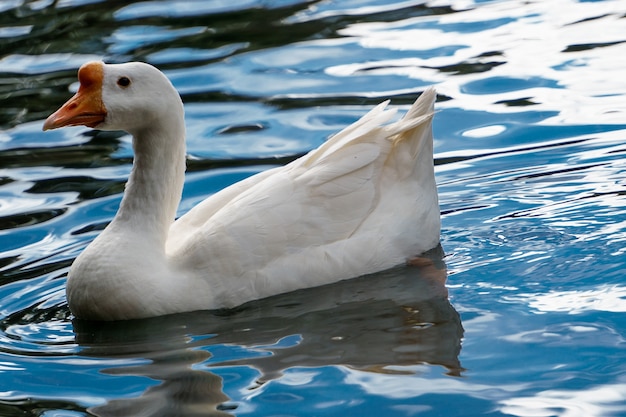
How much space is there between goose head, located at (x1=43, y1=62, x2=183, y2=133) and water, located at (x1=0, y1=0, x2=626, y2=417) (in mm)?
1135

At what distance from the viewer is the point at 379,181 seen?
283 inches

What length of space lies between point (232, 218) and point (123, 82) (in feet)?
3.12

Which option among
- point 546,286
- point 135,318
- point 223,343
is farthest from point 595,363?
point 135,318

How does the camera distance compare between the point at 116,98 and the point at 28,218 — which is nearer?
the point at 116,98

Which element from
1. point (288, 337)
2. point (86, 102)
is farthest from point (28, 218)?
point (288, 337)

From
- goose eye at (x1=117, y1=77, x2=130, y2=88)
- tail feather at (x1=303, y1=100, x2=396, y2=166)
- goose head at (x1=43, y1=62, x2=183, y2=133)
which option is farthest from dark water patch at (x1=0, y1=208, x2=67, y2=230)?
tail feather at (x1=303, y1=100, x2=396, y2=166)

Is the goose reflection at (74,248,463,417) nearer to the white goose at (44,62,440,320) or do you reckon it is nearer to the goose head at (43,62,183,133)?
the white goose at (44,62,440,320)

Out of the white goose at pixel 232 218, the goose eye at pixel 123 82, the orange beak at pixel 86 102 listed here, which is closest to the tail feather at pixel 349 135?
the white goose at pixel 232 218

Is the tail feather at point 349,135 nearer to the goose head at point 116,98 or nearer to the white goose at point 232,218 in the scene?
the white goose at point 232,218

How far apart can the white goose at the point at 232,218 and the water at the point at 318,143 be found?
155mm

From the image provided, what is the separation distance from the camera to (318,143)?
9773mm

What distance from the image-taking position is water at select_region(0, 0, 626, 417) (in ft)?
18.8

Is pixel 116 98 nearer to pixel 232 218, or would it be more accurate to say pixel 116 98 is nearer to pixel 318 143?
pixel 232 218

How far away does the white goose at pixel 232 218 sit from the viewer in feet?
21.7
